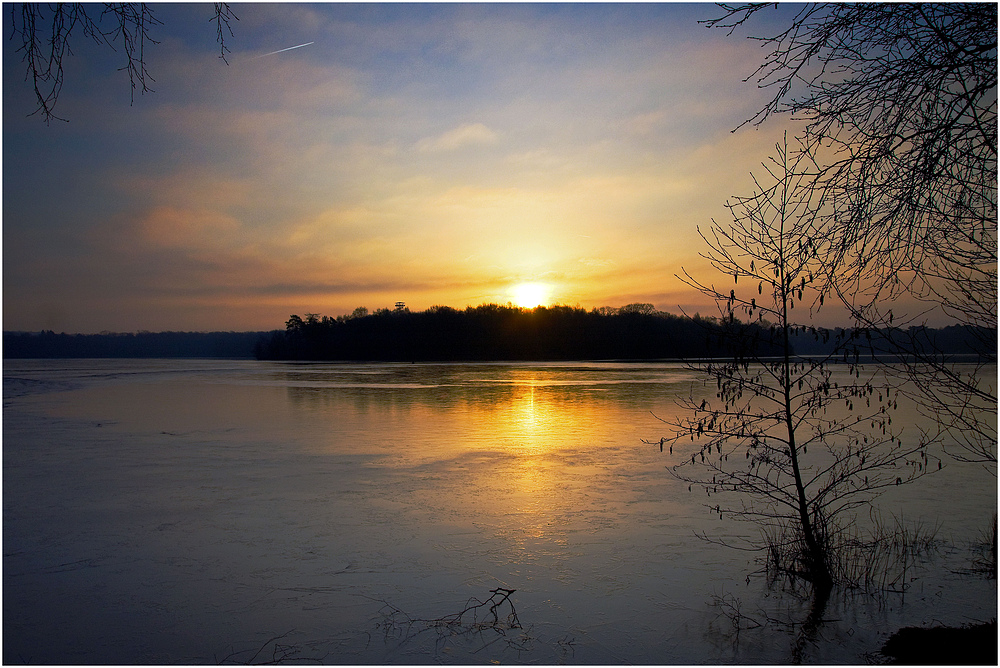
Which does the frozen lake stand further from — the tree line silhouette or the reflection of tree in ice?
the tree line silhouette

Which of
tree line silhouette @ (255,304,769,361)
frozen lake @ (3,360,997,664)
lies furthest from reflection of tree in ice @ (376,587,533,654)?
tree line silhouette @ (255,304,769,361)

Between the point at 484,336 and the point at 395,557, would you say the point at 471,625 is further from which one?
the point at 484,336

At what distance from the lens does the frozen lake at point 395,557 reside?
3.85m

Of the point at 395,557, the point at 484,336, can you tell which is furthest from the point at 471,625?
the point at 484,336

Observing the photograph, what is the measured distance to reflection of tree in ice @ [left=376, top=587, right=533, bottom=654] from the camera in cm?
385

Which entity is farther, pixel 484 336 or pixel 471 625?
pixel 484 336

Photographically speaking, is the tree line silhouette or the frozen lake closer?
the frozen lake

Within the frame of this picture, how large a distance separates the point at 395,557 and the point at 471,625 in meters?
1.34

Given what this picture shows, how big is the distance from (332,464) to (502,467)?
2.34 meters

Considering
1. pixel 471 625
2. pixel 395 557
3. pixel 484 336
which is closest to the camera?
pixel 471 625

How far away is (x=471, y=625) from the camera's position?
13.2 feet

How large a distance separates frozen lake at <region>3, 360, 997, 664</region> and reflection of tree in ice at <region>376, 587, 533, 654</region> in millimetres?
22

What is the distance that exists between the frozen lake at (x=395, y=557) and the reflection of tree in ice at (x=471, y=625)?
0.07ft

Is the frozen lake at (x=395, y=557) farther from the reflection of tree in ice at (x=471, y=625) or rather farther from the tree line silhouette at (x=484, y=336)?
the tree line silhouette at (x=484, y=336)
